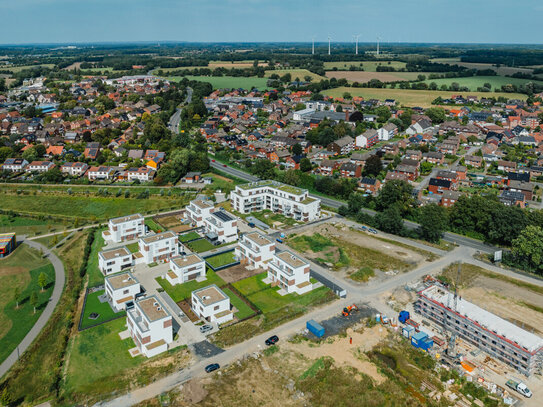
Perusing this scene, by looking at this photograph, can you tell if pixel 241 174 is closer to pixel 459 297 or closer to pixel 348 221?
pixel 348 221

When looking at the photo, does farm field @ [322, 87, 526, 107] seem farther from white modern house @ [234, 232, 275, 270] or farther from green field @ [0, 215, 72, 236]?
green field @ [0, 215, 72, 236]

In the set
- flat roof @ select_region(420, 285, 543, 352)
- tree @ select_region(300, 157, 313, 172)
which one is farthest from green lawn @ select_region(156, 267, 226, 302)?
tree @ select_region(300, 157, 313, 172)

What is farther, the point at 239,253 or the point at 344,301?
the point at 239,253

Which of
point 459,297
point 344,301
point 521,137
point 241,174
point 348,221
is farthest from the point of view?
point 521,137

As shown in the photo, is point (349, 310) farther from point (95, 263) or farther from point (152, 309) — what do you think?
point (95, 263)

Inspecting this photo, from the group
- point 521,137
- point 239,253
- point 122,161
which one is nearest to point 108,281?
point 239,253

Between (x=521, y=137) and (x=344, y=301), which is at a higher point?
(x=521, y=137)

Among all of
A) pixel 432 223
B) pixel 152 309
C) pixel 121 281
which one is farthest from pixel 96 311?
pixel 432 223
